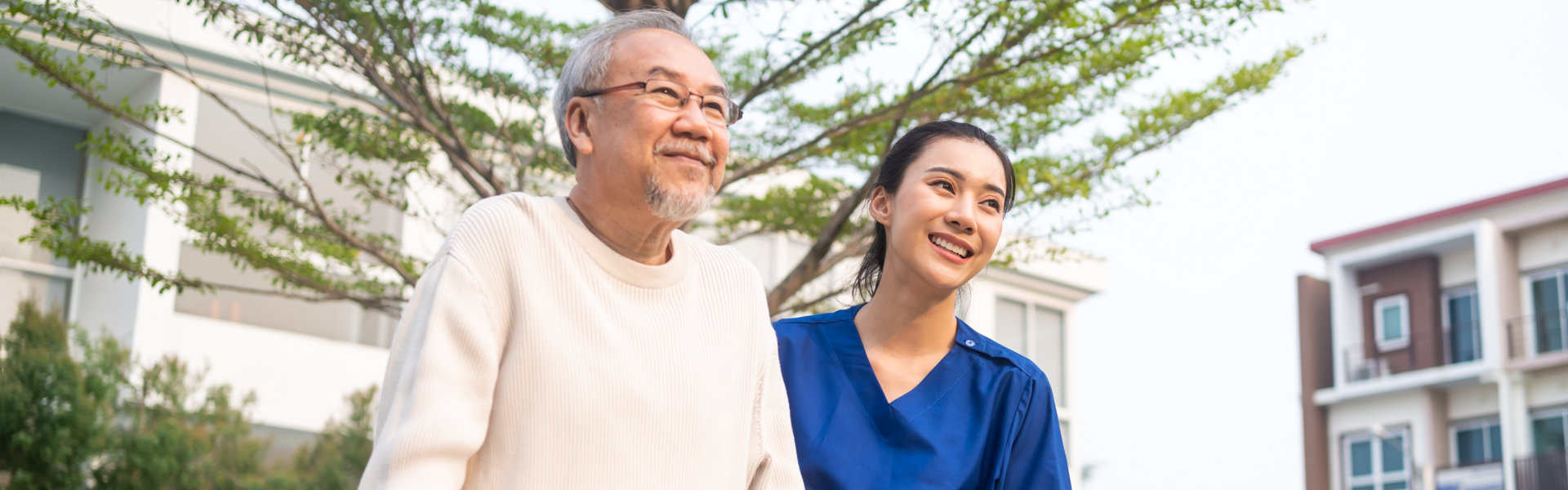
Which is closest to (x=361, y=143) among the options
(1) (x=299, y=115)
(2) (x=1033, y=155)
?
(1) (x=299, y=115)

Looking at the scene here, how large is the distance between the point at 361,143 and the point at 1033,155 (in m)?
3.47

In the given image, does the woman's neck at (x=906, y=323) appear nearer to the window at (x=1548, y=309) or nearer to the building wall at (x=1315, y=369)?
the window at (x=1548, y=309)

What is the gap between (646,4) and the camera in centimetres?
493

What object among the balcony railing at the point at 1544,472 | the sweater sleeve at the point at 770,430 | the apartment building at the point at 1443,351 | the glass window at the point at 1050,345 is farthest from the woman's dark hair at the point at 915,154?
the balcony railing at the point at 1544,472

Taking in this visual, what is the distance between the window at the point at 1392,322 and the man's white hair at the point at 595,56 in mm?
24882

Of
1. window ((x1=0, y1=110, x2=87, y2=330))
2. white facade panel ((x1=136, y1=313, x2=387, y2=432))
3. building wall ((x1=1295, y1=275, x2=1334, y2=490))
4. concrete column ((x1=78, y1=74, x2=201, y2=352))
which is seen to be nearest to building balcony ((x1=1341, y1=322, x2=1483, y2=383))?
building wall ((x1=1295, y1=275, x2=1334, y2=490))

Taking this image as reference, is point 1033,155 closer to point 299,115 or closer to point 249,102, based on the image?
point 299,115

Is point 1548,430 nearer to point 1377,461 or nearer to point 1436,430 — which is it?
point 1436,430

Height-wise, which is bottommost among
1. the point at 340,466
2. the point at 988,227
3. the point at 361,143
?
the point at 340,466

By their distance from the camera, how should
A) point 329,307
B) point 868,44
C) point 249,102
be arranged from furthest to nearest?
Result: point 329,307, point 249,102, point 868,44

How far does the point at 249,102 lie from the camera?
13938 mm

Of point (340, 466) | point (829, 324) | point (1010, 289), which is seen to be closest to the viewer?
point (829, 324)

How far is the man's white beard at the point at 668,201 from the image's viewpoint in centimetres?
195

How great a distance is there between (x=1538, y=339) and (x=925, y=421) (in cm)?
2301
